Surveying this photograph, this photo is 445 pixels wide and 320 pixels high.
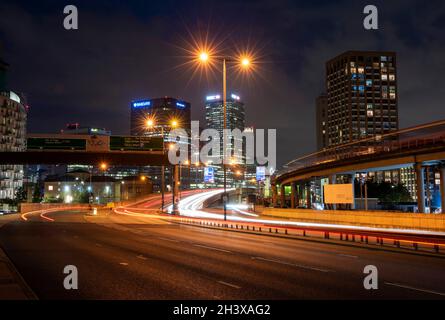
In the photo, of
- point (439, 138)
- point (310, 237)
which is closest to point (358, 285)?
point (310, 237)

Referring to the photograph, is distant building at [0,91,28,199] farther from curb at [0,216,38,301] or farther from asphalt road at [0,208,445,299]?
curb at [0,216,38,301]

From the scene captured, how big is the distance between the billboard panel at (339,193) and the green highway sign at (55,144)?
1443 inches

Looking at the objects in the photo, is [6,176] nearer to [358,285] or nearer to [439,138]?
[439,138]

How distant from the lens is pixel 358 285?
13.2 meters

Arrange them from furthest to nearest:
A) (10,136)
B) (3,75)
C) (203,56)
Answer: (3,75) → (10,136) → (203,56)

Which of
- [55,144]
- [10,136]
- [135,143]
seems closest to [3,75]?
[10,136]

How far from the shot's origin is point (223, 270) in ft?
52.6

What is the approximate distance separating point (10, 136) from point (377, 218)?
140 metres

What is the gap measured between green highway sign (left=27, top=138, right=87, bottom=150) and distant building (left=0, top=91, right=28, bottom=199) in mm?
89638

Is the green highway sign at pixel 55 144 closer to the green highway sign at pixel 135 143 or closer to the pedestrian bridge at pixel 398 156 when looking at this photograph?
the green highway sign at pixel 135 143

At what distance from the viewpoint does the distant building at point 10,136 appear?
143875mm

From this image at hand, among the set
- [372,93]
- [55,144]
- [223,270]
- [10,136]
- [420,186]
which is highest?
[372,93]

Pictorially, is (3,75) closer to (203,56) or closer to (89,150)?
(89,150)

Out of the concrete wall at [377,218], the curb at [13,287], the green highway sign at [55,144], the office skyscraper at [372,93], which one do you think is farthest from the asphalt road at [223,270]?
the office skyscraper at [372,93]
